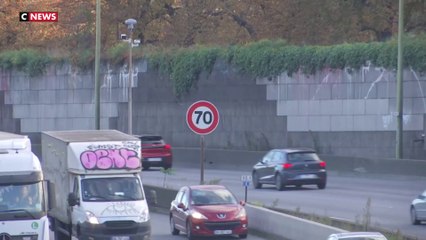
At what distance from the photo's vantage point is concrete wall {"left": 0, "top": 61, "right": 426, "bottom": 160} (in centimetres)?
4634

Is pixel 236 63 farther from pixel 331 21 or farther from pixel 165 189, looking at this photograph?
pixel 165 189

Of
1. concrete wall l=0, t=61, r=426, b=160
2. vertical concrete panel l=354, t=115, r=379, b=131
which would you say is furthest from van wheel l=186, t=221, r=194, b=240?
vertical concrete panel l=354, t=115, r=379, b=131

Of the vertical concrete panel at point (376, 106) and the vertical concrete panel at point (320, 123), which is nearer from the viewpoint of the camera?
the vertical concrete panel at point (376, 106)

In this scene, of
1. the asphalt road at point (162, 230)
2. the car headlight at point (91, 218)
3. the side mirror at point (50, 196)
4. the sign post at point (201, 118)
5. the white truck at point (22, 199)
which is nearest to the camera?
the white truck at point (22, 199)

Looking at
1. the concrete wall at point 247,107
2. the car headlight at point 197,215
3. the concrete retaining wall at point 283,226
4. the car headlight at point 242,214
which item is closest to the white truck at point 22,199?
the concrete retaining wall at point 283,226

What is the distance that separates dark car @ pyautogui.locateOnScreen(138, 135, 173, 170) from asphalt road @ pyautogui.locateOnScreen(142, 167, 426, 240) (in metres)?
0.60

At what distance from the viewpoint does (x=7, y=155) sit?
2073cm

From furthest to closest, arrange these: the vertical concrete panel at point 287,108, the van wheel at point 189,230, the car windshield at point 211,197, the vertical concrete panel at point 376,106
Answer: the vertical concrete panel at point 287,108 < the vertical concrete panel at point 376,106 < the car windshield at point 211,197 < the van wheel at point 189,230

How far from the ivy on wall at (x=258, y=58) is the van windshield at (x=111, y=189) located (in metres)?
23.6

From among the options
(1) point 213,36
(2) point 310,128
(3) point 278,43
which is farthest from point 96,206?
(1) point 213,36

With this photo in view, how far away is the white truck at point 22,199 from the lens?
19.9m

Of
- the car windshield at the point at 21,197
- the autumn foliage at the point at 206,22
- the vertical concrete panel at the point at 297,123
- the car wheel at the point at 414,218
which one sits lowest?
the car wheel at the point at 414,218

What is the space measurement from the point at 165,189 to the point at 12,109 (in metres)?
30.2

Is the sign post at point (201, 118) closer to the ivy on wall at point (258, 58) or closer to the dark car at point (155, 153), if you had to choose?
the ivy on wall at point (258, 58)
